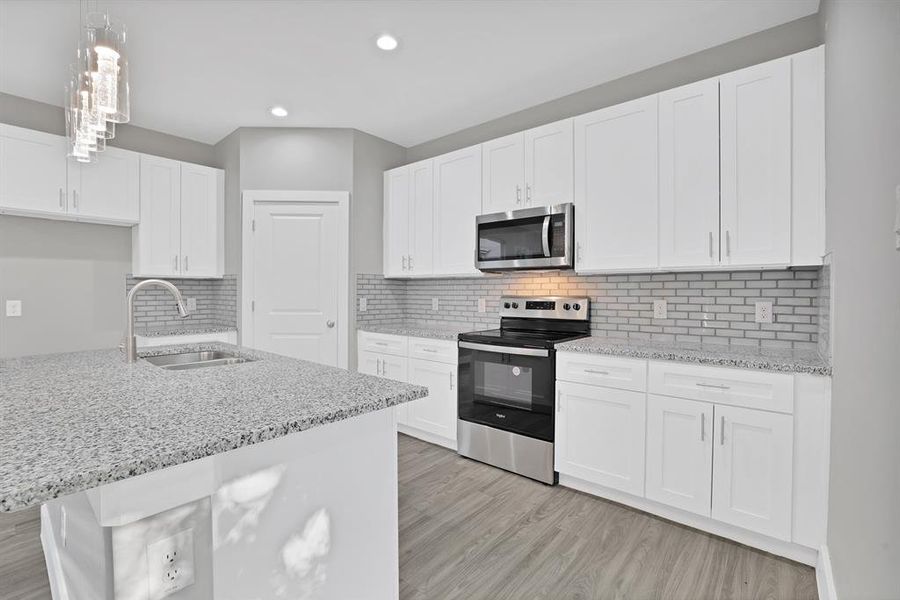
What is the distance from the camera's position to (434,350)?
3395 millimetres

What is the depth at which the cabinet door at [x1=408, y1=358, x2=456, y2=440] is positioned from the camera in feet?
10.8

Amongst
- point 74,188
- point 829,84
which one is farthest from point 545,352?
point 74,188

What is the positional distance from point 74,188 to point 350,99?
7.19ft

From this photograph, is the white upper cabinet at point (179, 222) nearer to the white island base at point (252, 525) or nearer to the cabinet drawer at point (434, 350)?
the cabinet drawer at point (434, 350)

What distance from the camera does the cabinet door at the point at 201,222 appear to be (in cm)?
387


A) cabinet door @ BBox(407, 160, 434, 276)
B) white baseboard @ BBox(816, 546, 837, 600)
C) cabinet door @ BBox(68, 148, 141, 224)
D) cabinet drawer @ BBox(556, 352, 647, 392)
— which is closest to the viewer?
white baseboard @ BBox(816, 546, 837, 600)

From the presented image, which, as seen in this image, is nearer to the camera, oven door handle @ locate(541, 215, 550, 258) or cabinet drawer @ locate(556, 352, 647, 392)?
cabinet drawer @ locate(556, 352, 647, 392)

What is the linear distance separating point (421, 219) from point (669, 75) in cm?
211

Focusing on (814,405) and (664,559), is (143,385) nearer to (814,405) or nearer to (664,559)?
(664,559)

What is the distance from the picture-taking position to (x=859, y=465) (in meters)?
1.28

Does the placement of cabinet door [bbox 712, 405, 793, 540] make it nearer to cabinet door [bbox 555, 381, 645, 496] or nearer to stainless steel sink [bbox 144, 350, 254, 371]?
cabinet door [bbox 555, 381, 645, 496]

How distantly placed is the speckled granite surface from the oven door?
250mm

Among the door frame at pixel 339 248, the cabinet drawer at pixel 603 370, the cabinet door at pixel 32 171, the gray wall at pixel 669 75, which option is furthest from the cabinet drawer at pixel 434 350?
the cabinet door at pixel 32 171

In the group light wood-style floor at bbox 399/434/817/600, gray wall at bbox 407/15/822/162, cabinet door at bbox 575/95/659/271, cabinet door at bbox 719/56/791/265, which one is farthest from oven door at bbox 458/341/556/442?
gray wall at bbox 407/15/822/162
